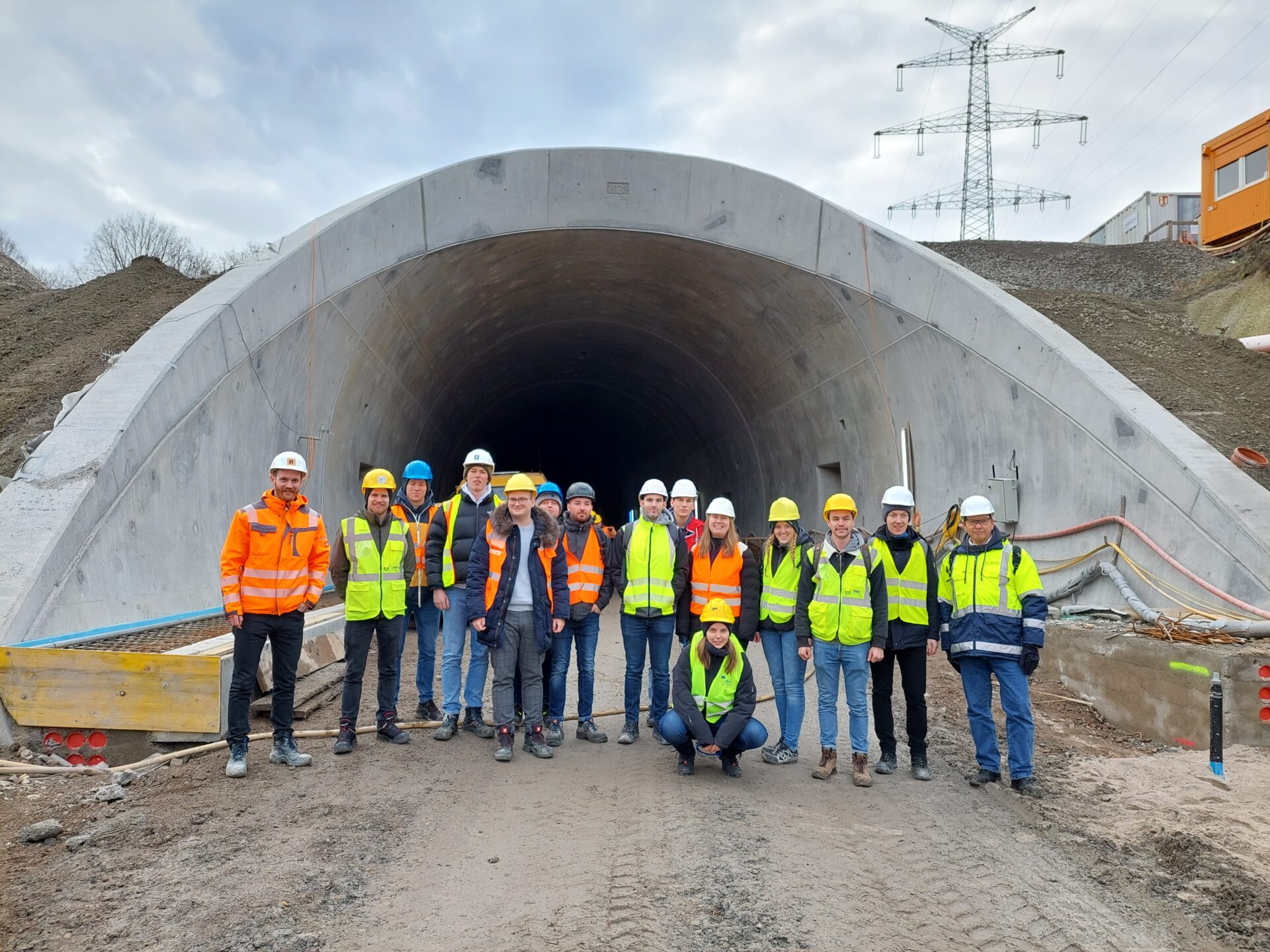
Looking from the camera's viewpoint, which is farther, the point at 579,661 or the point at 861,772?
the point at 579,661

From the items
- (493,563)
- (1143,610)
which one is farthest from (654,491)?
(1143,610)

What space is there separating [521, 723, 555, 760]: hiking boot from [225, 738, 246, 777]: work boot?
5.31ft

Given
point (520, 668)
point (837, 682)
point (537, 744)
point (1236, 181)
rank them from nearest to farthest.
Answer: point (837, 682) < point (537, 744) < point (520, 668) < point (1236, 181)

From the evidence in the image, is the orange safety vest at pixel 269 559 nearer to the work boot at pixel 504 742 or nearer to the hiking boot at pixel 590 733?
the work boot at pixel 504 742

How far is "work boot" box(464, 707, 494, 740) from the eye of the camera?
5.88 metres

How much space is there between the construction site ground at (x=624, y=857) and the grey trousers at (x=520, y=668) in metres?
0.32

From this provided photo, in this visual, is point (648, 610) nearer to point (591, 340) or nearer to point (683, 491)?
point (683, 491)

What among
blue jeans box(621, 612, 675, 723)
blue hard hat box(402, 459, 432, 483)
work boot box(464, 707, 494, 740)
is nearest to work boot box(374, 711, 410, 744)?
work boot box(464, 707, 494, 740)

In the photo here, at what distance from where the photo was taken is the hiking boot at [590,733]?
19.1ft

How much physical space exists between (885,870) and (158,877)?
305 centimetres

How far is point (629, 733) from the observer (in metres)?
5.80

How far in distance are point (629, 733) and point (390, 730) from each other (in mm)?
1524

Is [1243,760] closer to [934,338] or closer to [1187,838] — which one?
[1187,838]

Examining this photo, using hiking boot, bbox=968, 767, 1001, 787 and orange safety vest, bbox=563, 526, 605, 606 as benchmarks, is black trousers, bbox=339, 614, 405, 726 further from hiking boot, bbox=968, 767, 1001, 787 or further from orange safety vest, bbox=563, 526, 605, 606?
hiking boot, bbox=968, 767, 1001, 787
